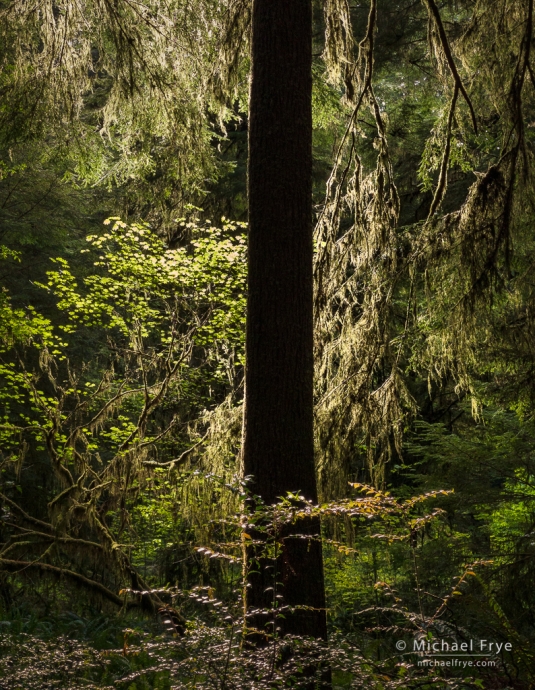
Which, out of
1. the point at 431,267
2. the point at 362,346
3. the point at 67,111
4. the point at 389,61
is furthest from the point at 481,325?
the point at 389,61

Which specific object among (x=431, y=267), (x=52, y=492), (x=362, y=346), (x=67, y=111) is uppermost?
(x=67, y=111)

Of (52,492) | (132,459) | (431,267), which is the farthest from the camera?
(52,492)

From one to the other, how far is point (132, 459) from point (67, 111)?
401 centimetres

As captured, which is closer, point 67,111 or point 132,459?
point 67,111

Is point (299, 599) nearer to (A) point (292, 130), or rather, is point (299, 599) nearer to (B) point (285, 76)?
(A) point (292, 130)

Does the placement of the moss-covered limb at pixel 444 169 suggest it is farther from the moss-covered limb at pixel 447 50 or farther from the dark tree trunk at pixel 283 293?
the dark tree trunk at pixel 283 293

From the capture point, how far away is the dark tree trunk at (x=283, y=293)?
3.89m

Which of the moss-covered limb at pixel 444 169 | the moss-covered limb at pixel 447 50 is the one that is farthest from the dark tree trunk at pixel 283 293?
the moss-covered limb at pixel 444 169

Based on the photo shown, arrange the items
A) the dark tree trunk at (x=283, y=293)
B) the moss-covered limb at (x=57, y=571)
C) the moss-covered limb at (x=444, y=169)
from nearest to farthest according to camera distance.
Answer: the dark tree trunk at (x=283, y=293)
the moss-covered limb at (x=444, y=169)
the moss-covered limb at (x=57, y=571)

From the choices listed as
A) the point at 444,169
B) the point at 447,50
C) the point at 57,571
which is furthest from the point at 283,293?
the point at 57,571

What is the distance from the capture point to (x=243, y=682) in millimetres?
3119

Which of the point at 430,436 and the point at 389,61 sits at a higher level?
the point at 389,61

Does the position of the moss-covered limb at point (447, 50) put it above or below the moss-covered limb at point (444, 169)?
above

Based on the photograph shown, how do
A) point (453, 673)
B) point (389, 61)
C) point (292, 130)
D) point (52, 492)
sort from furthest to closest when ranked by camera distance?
1. point (52, 492)
2. point (389, 61)
3. point (453, 673)
4. point (292, 130)
